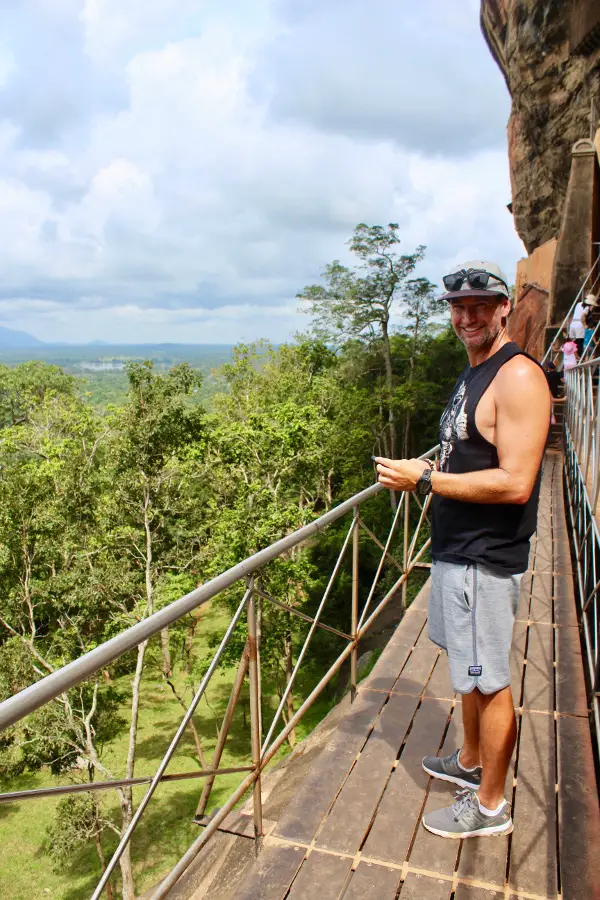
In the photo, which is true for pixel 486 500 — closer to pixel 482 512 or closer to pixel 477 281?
pixel 482 512

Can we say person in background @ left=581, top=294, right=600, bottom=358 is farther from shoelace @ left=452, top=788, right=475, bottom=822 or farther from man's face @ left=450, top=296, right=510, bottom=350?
shoelace @ left=452, top=788, right=475, bottom=822

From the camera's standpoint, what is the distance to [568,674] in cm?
336

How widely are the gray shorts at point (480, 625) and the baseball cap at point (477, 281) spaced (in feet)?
2.88

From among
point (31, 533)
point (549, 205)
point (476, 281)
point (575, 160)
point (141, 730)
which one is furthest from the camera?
point (549, 205)

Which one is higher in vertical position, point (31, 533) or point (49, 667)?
point (31, 533)

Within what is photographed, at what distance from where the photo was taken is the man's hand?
213 centimetres

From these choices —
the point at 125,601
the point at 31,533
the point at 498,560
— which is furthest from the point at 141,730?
the point at 498,560

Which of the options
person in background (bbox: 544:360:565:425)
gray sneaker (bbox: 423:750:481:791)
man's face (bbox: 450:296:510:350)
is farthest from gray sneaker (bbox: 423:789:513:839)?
person in background (bbox: 544:360:565:425)

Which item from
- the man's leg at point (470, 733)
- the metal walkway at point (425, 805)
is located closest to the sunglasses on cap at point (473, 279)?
the man's leg at point (470, 733)

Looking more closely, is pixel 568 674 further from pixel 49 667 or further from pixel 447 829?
pixel 49 667

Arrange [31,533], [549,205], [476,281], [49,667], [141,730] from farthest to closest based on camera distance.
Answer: [549,205]
[141,730]
[31,533]
[49,667]
[476,281]

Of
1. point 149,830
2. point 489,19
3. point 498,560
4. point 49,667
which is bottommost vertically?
point 149,830

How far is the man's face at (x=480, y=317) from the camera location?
6.68 ft

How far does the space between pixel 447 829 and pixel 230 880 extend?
77 centimetres
